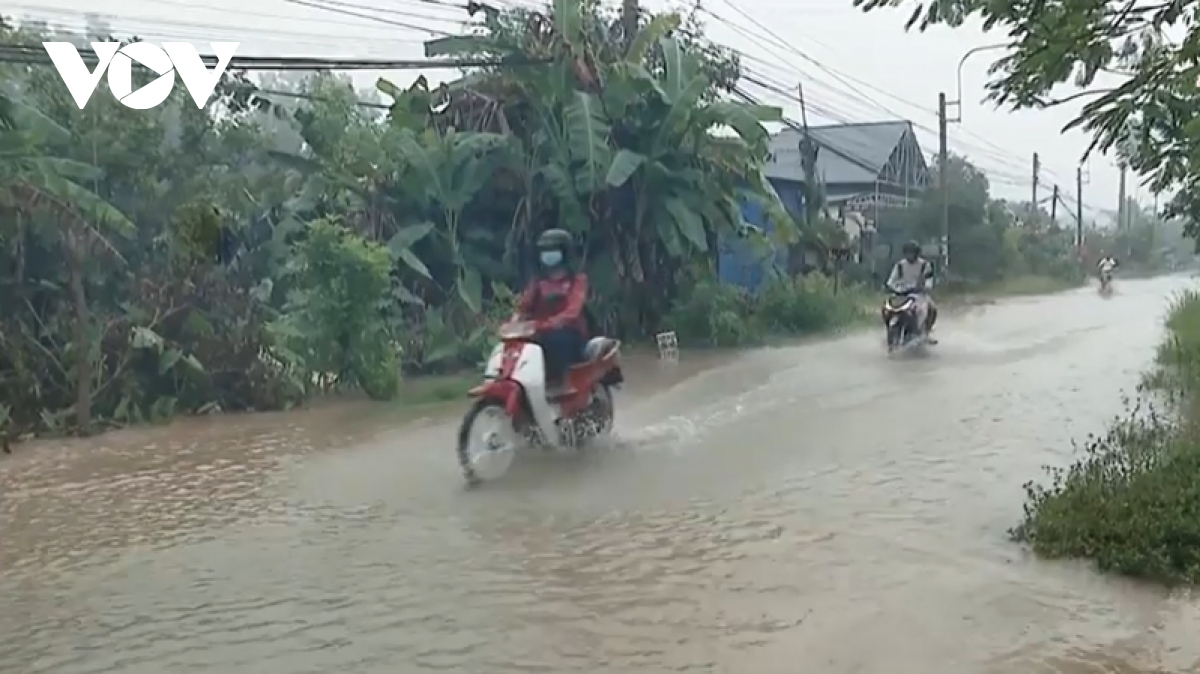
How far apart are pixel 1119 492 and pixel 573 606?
295cm

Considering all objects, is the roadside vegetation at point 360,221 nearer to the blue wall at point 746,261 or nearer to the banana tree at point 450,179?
the banana tree at point 450,179

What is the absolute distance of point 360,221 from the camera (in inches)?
638

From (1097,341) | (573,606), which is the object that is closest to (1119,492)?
(573,606)

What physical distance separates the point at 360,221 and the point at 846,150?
30443 mm

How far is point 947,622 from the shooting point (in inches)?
211

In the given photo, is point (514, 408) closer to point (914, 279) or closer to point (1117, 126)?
point (1117, 126)

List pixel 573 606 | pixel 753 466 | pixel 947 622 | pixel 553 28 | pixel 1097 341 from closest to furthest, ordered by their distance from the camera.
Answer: pixel 947 622, pixel 573 606, pixel 753 466, pixel 553 28, pixel 1097 341

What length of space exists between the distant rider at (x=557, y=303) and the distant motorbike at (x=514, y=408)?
13cm

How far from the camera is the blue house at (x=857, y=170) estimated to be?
33312 mm

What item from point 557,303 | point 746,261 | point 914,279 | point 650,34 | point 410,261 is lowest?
point 557,303

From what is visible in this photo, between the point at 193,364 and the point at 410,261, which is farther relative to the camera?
the point at 410,261

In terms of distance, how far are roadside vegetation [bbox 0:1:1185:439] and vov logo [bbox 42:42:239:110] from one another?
243 mm

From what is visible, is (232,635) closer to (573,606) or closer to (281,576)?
(281,576)

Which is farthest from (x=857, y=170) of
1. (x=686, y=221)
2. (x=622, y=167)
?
(x=622, y=167)
